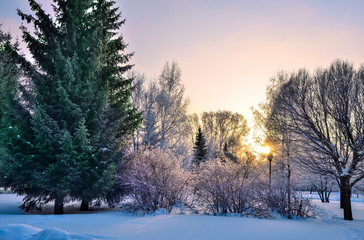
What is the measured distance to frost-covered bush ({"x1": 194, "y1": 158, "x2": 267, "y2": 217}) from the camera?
9.35 meters

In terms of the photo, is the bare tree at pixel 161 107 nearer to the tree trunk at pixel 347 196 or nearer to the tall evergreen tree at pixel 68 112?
the tall evergreen tree at pixel 68 112

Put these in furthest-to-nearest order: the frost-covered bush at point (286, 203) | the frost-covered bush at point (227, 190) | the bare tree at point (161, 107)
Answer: the bare tree at point (161, 107)
the frost-covered bush at point (286, 203)
the frost-covered bush at point (227, 190)

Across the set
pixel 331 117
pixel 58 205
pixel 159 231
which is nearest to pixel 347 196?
pixel 331 117

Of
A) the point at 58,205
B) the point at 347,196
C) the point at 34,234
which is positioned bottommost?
the point at 58,205

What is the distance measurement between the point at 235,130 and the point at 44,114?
31500mm

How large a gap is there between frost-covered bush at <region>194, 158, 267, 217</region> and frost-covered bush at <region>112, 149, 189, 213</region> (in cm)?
81

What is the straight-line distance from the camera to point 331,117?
1061 centimetres

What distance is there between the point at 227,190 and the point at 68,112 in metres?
7.03

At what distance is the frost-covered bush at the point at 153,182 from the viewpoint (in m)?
9.54

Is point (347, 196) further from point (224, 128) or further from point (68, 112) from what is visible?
point (224, 128)

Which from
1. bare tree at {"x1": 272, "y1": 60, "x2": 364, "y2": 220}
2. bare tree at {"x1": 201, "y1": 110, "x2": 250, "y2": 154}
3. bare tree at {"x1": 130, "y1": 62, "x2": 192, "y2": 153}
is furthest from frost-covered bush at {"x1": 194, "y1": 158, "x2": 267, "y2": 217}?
bare tree at {"x1": 201, "y1": 110, "x2": 250, "y2": 154}

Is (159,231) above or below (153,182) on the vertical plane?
below

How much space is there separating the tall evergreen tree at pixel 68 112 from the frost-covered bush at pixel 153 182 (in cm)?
103

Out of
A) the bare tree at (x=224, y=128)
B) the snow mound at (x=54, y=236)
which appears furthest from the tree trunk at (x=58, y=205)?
the bare tree at (x=224, y=128)
